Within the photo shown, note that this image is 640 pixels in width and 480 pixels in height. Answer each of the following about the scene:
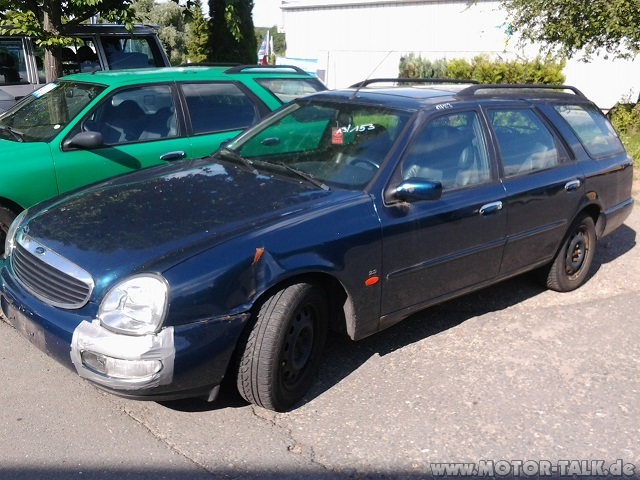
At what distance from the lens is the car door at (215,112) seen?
616cm

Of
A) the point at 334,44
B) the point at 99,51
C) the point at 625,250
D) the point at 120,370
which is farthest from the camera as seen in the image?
the point at 334,44

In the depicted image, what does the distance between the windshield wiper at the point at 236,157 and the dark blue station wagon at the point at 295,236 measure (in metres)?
0.01

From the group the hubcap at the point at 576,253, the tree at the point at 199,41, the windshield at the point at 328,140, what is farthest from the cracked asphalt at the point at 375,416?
the tree at the point at 199,41

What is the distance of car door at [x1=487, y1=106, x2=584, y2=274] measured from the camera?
4703mm

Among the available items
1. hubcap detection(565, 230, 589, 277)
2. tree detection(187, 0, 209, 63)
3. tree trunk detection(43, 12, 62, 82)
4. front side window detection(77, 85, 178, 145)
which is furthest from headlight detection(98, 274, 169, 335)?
tree detection(187, 0, 209, 63)

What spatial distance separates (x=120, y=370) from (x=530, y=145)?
3328 mm

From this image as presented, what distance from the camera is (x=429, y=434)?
3.56m

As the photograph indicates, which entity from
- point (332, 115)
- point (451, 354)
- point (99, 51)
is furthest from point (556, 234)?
point (99, 51)

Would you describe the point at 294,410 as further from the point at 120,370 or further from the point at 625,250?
the point at 625,250

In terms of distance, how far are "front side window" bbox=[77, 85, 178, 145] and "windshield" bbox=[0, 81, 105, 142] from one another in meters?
0.15

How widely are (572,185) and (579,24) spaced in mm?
6976

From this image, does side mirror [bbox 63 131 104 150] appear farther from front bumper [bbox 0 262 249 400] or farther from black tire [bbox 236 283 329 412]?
black tire [bbox 236 283 329 412]

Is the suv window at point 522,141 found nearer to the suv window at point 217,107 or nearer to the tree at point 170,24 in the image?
the suv window at point 217,107

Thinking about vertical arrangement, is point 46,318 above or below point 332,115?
below
